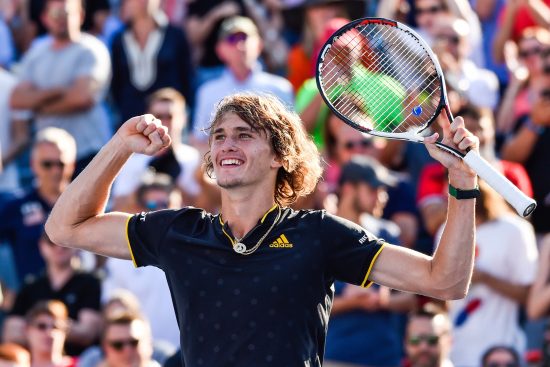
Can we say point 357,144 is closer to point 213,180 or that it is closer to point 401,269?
point 213,180

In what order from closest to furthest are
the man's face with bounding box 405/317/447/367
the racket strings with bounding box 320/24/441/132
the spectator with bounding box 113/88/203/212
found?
the racket strings with bounding box 320/24/441/132
the man's face with bounding box 405/317/447/367
the spectator with bounding box 113/88/203/212

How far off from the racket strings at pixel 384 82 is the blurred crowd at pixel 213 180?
1.78 m

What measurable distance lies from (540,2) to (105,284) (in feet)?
15.2

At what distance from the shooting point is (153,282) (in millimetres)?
9188

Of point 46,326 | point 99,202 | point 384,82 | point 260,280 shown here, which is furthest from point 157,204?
point 260,280

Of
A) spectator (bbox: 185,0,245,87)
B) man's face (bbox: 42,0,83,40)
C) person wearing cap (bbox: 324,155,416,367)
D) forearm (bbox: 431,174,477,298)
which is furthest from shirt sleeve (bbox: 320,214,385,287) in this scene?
spectator (bbox: 185,0,245,87)

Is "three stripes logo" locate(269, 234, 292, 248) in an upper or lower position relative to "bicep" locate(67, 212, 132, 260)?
upper

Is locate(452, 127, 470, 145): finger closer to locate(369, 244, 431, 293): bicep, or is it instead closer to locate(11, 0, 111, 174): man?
locate(369, 244, 431, 293): bicep

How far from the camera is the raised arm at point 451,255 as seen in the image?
475cm

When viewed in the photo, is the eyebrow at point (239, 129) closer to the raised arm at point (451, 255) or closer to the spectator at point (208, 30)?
the raised arm at point (451, 255)

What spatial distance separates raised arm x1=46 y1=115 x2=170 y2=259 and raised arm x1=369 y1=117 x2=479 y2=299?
3.33 ft

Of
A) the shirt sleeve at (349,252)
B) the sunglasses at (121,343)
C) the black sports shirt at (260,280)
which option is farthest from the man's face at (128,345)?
the shirt sleeve at (349,252)

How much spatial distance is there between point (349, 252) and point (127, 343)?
3777 mm

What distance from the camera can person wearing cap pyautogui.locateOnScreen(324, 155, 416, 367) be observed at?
28.4ft
